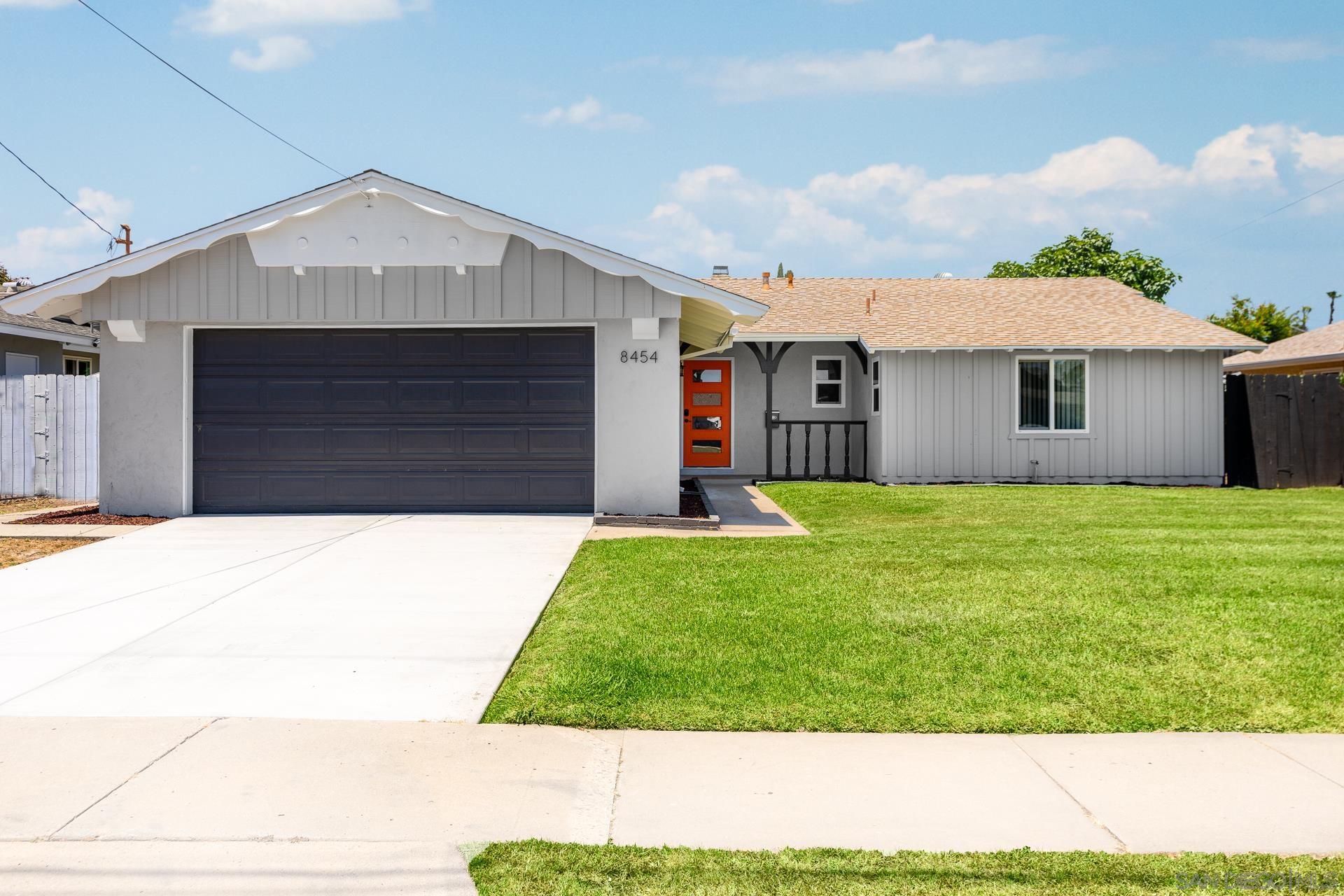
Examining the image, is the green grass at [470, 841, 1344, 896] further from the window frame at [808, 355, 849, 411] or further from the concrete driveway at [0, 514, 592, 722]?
the window frame at [808, 355, 849, 411]

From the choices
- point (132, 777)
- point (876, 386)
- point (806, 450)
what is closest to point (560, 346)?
point (876, 386)

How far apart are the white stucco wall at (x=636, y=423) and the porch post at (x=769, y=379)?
6587 mm

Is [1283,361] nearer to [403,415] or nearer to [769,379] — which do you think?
[769,379]

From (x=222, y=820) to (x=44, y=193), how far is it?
1598 cm

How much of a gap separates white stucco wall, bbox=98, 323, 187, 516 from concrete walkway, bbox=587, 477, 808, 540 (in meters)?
5.38

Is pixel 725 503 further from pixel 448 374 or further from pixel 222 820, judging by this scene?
pixel 222 820

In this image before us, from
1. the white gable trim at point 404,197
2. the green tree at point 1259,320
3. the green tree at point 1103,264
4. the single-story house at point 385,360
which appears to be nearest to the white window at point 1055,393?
the single-story house at point 385,360

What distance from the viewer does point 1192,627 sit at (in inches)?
261

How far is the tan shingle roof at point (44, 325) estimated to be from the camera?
20.6 m

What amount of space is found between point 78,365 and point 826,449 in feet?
62.3

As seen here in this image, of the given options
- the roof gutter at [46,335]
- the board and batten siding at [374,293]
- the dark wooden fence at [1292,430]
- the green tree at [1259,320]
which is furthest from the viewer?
the green tree at [1259,320]

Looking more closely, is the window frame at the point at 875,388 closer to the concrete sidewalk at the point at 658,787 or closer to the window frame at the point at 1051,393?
the window frame at the point at 1051,393

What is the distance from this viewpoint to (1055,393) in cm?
1758

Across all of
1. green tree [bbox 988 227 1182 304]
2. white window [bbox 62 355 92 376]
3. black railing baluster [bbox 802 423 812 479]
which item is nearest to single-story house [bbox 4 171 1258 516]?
black railing baluster [bbox 802 423 812 479]
